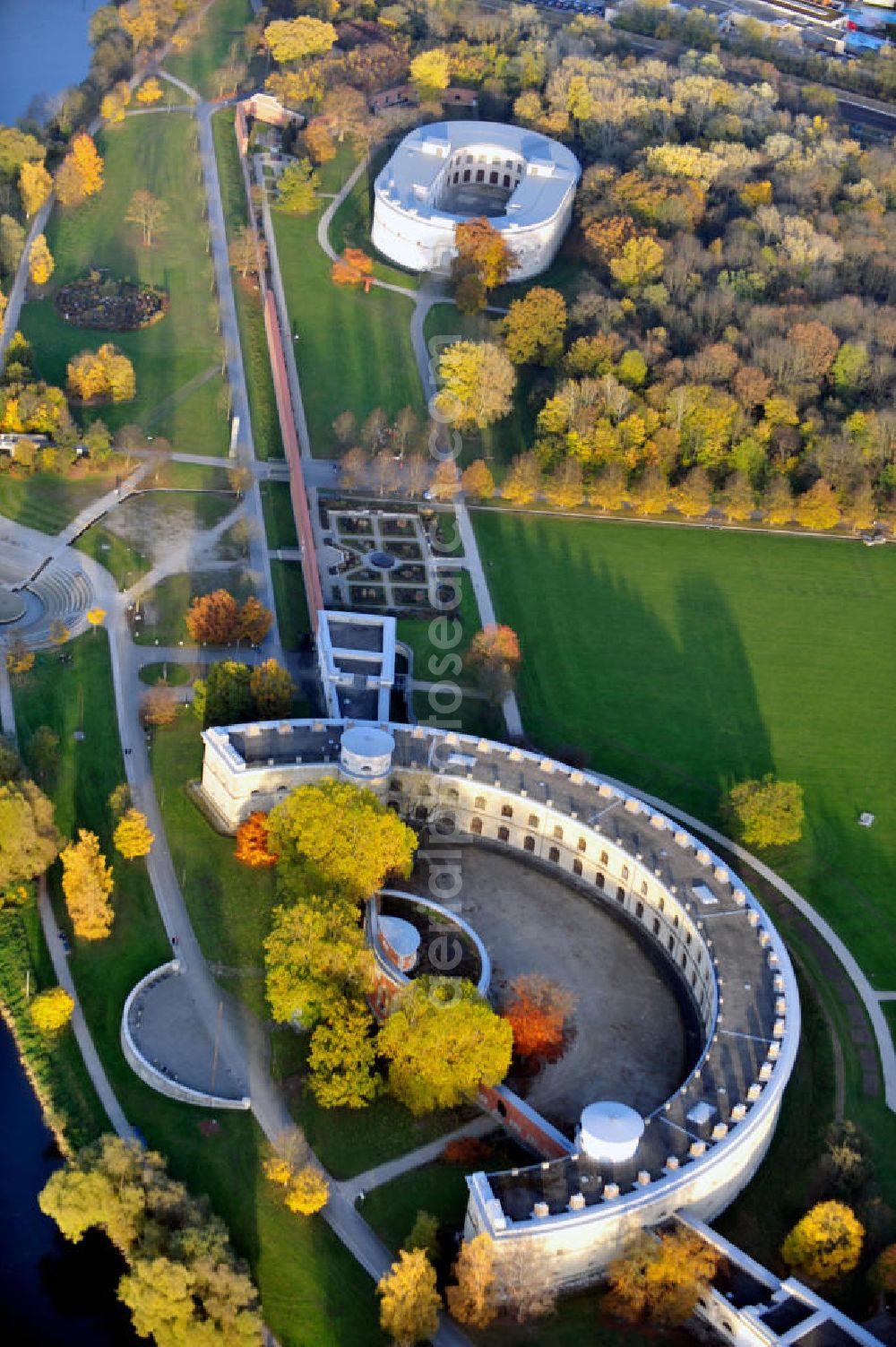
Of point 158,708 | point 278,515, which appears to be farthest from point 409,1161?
point 278,515

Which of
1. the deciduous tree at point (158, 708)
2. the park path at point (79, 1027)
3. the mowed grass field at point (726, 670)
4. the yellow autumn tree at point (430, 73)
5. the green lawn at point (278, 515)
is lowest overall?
the mowed grass field at point (726, 670)

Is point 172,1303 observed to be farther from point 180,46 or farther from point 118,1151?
point 180,46

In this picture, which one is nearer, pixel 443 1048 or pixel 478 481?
pixel 443 1048

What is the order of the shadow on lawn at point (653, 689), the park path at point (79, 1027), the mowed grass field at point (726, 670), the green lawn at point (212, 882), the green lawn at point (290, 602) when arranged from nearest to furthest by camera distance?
the park path at point (79, 1027) → the green lawn at point (212, 882) → the mowed grass field at point (726, 670) → the shadow on lawn at point (653, 689) → the green lawn at point (290, 602)

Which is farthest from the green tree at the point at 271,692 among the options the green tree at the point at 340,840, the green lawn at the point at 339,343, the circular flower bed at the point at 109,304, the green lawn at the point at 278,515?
the circular flower bed at the point at 109,304

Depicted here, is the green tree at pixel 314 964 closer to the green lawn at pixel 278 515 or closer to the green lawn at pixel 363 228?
the green lawn at pixel 278 515

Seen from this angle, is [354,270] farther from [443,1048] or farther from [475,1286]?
[475,1286]

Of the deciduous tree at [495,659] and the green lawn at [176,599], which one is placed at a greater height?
the deciduous tree at [495,659]

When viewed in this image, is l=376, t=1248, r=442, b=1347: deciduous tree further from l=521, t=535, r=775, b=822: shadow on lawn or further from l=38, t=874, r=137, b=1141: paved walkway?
l=521, t=535, r=775, b=822: shadow on lawn
